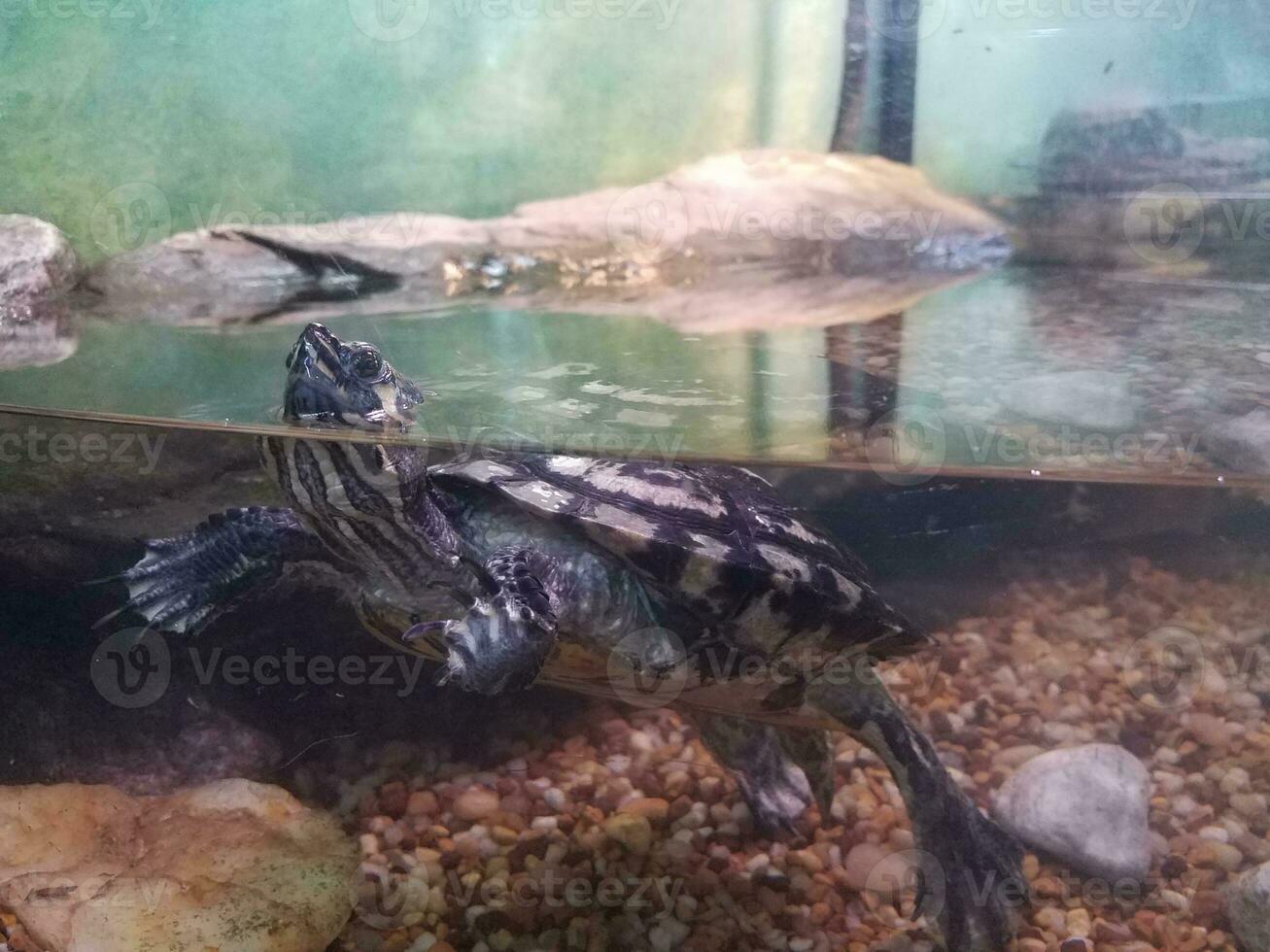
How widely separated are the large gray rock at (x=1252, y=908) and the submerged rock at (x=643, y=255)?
3369 millimetres

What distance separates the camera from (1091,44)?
8234mm

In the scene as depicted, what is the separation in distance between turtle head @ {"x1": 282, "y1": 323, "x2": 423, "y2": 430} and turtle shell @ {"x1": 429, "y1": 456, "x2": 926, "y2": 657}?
0.44 m

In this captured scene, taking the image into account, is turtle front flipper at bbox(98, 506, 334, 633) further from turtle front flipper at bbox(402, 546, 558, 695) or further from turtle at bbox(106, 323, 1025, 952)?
turtle front flipper at bbox(402, 546, 558, 695)

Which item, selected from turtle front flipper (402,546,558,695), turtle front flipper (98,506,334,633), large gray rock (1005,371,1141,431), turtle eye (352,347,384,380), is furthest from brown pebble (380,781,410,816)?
large gray rock (1005,371,1141,431)

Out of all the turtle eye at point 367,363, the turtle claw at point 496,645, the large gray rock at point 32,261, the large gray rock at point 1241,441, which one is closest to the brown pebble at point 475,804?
the turtle claw at point 496,645

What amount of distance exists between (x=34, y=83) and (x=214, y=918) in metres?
7.38

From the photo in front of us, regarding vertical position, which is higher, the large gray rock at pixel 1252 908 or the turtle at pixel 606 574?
the turtle at pixel 606 574

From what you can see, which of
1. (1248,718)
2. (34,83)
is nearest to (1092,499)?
(1248,718)

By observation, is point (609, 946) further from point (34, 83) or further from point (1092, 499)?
point (34, 83)

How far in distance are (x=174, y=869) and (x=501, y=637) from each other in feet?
5.03

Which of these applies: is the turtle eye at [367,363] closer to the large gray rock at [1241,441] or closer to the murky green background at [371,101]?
the large gray rock at [1241,441]

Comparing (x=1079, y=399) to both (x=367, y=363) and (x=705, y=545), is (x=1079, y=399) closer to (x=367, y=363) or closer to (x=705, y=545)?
(x=705, y=545)

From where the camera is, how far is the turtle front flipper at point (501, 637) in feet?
7.90

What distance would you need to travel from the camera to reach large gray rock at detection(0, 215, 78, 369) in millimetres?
5879
